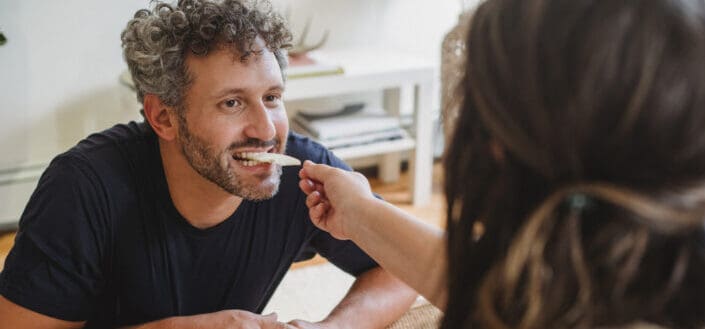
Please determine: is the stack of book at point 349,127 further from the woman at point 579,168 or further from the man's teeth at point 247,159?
the woman at point 579,168

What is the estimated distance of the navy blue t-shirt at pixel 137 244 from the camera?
3.88 feet

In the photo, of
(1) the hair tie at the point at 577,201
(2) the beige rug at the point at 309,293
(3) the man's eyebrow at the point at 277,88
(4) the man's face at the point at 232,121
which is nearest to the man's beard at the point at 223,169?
(4) the man's face at the point at 232,121

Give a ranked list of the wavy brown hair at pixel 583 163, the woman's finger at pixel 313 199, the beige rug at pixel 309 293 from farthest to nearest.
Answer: the beige rug at pixel 309 293 → the woman's finger at pixel 313 199 → the wavy brown hair at pixel 583 163

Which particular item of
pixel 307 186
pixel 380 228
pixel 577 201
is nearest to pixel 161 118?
pixel 307 186

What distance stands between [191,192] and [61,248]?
10.4 inches

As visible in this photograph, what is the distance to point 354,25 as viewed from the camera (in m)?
3.13

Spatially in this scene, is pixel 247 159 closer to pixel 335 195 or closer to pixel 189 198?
pixel 189 198

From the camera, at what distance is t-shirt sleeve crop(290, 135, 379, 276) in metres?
1.44

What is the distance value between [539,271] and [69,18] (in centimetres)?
243

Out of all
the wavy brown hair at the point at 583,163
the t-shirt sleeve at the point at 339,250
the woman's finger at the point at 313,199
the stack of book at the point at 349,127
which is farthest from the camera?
the stack of book at the point at 349,127

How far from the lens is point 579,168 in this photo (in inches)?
25.5

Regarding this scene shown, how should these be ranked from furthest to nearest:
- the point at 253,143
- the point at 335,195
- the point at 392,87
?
the point at 392,87 < the point at 253,143 < the point at 335,195

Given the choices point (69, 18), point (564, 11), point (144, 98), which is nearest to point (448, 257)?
point (564, 11)

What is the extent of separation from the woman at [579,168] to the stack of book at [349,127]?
2.10 metres
